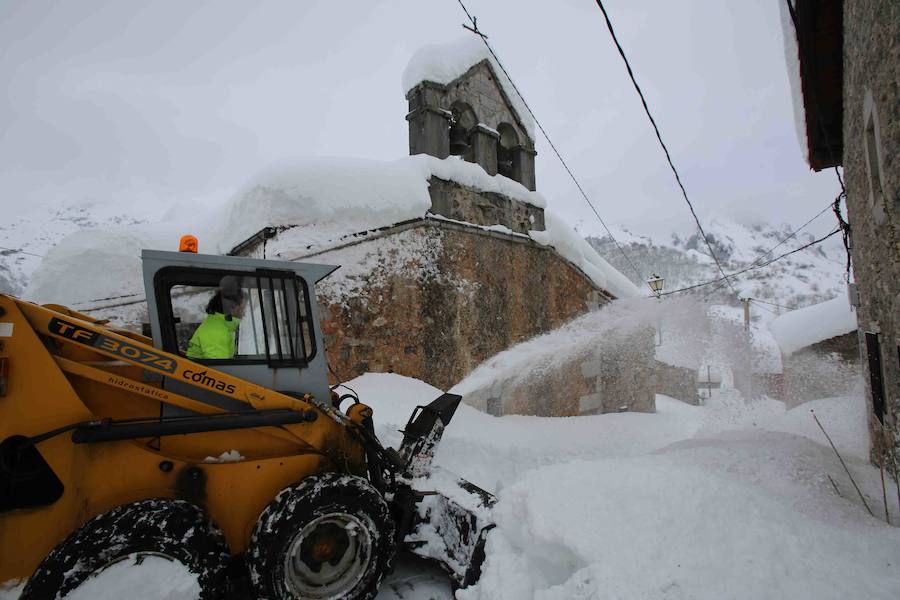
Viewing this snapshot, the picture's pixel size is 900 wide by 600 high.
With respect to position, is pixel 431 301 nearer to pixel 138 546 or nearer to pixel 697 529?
pixel 697 529

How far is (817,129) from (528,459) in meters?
6.98

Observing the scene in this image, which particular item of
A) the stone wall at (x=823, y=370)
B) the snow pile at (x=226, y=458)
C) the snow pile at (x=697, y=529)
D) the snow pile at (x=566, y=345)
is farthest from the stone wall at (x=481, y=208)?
the stone wall at (x=823, y=370)

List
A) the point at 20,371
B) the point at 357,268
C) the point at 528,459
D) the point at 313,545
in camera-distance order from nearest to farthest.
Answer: the point at 20,371, the point at 313,545, the point at 528,459, the point at 357,268

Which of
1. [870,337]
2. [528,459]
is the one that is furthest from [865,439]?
[528,459]

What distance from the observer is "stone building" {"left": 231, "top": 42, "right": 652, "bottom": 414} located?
7.05m

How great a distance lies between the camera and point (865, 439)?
6.48m

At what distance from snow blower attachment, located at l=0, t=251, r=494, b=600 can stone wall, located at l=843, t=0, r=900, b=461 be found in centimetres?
415

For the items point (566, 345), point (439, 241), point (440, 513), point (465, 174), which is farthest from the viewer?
point (566, 345)

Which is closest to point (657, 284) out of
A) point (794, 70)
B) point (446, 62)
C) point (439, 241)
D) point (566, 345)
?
point (566, 345)

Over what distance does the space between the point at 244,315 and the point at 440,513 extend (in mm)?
2184

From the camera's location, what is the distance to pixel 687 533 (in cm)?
301

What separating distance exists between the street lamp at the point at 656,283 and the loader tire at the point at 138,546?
12580mm

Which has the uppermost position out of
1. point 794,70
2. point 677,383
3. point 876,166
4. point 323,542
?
point 794,70

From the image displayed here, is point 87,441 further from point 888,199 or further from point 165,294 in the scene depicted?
point 888,199
